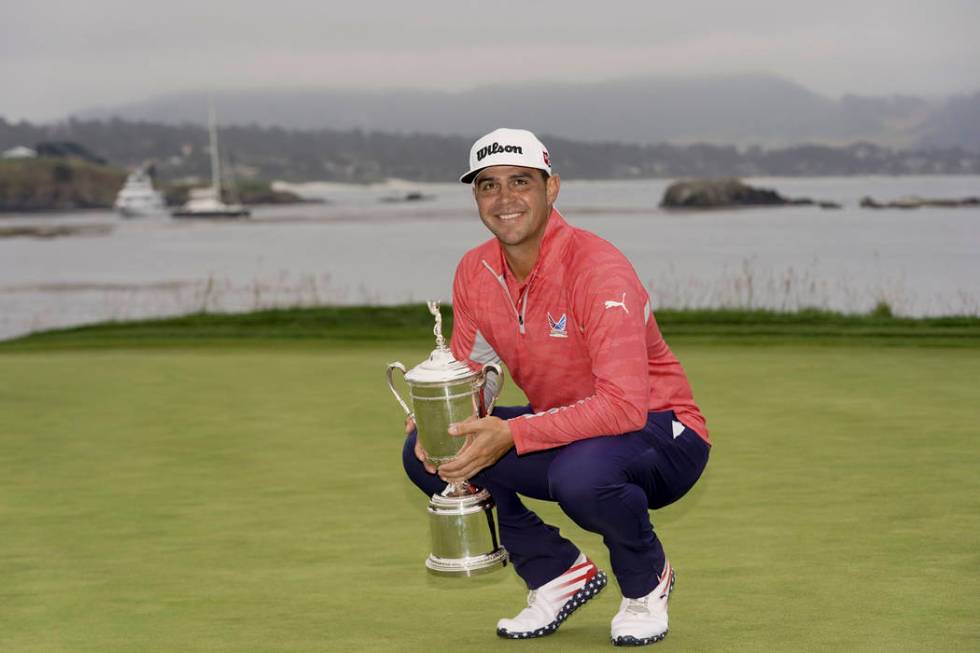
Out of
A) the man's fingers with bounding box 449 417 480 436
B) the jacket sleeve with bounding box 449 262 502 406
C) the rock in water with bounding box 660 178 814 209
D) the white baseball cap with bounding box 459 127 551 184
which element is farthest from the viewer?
the rock in water with bounding box 660 178 814 209

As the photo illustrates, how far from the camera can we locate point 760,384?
1047cm

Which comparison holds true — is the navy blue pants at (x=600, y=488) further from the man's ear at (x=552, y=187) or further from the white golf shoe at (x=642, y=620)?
the man's ear at (x=552, y=187)

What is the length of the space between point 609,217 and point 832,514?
138987 millimetres

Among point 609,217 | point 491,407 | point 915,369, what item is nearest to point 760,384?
point 915,369

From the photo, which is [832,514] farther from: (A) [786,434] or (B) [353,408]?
(B) [353,408]

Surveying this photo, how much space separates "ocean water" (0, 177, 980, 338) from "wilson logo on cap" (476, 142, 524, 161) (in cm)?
1082

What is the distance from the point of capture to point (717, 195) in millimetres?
127188

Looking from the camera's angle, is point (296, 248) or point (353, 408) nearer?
point (353, 408)

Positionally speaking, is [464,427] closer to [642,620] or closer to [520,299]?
[520,299]

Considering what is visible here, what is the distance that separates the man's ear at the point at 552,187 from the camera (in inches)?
201

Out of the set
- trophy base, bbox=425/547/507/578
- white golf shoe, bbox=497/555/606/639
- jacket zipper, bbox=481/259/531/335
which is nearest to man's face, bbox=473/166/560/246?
jacket zipper, bbox=481/259/531/335

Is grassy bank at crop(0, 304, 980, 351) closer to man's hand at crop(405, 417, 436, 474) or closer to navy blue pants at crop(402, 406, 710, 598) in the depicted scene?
navy blue pants at crop(402, 406, 710, 598)

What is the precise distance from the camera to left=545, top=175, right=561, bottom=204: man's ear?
511 centimetres

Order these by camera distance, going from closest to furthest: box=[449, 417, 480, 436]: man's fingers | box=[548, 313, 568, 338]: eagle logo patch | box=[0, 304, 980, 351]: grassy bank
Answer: box=[449, 417, 480, 436]: man's fingers, box=[548, 313, 568, 338]: eagle logo patch, box=[0, 304, 980, 351]: grassy bank
